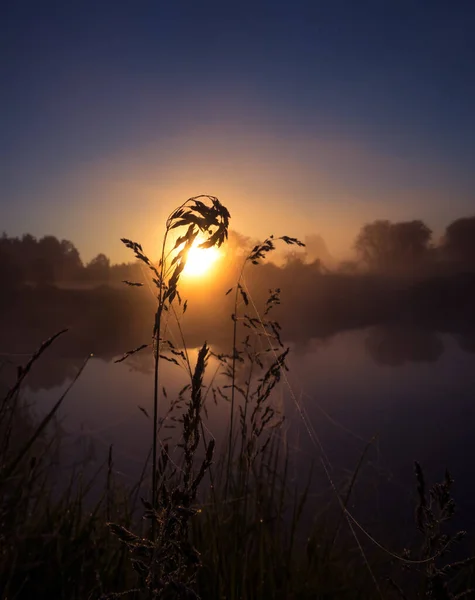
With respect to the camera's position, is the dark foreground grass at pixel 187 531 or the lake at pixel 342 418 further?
the lake at pixel 342 418

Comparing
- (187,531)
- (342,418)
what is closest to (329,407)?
(342,418)

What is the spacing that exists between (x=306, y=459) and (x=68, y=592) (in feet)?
20.0

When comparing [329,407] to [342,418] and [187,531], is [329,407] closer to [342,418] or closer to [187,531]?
[342,418]

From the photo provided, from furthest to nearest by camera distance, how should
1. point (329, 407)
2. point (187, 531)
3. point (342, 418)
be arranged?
point (329, 407)
point (342, 418)
point (187, 531)

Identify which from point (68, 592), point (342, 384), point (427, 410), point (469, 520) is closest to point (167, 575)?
point (68, 592)

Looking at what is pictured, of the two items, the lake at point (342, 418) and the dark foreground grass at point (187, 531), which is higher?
the dark foreground grass at point (187, 531)

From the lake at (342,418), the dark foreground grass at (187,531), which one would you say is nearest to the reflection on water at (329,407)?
the lake at (342,418)

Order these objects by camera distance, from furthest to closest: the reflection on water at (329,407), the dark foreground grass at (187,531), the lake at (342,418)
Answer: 1. the reflection on water at (329,407)
2. the lake at (342,418)
3. the dark foreground grass at (187,531)

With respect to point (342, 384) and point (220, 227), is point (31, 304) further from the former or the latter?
point (220, 227)

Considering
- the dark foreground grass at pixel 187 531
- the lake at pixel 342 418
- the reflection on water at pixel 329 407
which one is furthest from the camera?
the reflection on water at pixel 329 407

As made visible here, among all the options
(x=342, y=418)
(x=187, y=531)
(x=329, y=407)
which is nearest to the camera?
(x=187, y=531)

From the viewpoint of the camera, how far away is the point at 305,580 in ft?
7.07

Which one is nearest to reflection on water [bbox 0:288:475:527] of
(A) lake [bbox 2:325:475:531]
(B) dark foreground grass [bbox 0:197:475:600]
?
(A) lake [bbox 2:325:475:531]

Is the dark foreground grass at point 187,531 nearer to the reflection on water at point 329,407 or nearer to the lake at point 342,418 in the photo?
the reflection on water at point 329,407
